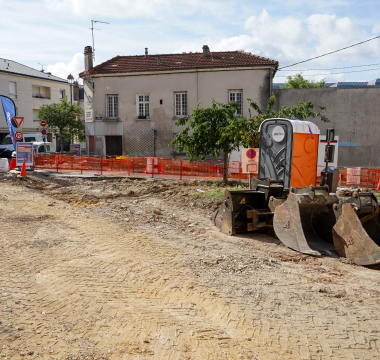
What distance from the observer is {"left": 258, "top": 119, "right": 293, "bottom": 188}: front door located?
10.1 meters

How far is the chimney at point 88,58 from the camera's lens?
3022 centimetres

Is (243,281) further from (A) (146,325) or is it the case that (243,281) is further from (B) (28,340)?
(B) (28,340)

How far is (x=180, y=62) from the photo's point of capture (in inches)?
1115

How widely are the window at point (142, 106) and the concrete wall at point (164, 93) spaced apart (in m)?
0.31

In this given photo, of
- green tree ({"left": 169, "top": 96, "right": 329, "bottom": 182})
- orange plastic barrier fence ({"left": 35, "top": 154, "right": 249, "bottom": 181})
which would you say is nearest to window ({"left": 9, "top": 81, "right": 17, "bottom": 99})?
orange plastic barrier fence ({"left": 35, "top": 154, "right": 249, "bottom": 181})

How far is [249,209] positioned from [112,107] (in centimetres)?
2298

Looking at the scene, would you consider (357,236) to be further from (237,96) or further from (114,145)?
(114,145)

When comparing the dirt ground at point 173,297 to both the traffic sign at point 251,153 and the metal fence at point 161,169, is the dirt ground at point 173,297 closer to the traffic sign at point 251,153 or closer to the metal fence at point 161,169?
the traffic sign at point 251,153

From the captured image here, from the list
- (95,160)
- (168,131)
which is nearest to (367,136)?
(168,131)

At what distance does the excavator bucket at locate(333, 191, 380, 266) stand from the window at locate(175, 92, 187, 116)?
2176 cm

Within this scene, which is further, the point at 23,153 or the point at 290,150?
the point at 23,153

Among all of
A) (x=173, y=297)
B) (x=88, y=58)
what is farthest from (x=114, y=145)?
(x=173, y=297)

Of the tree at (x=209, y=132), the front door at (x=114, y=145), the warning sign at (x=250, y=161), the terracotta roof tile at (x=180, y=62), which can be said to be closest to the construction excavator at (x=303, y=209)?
the warning sign at (x=250, y=161)

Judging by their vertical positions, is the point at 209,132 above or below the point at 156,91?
below
